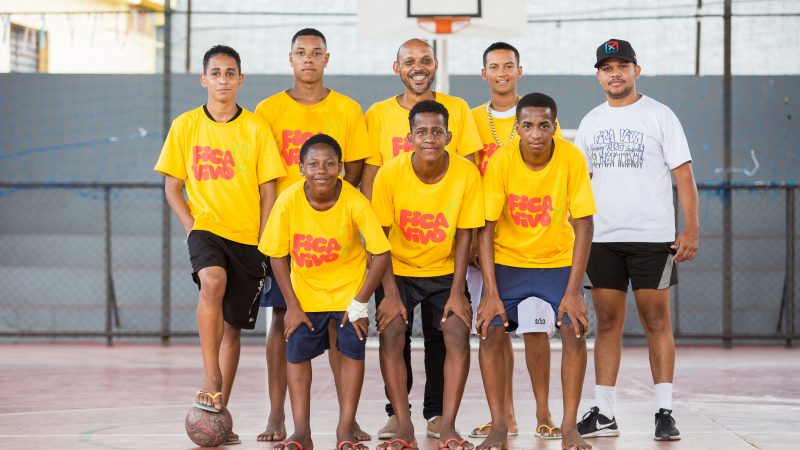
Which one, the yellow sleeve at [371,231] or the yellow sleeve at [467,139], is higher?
the yellow sleeve at [467,139]

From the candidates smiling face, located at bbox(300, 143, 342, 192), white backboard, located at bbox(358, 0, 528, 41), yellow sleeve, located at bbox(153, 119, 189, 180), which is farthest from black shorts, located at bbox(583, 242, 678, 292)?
white backboard, located at bbox(358, 0, 528, 41)

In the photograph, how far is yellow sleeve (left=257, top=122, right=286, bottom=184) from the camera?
5.69 meters

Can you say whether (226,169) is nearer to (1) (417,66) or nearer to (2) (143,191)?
(1) (417,66)

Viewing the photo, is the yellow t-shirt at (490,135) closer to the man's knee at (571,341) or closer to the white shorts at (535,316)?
the white shorts at (535,316)

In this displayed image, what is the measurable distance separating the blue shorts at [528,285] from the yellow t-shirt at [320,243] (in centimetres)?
68

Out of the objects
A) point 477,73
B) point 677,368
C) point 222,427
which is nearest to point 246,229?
point 222,427

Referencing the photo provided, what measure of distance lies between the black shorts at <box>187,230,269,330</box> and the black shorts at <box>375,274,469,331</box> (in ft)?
2.12

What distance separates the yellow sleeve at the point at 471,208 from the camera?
17.7 feet

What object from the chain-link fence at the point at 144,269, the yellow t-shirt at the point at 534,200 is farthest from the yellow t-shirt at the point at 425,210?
the chain-link fence at the point at 144,269

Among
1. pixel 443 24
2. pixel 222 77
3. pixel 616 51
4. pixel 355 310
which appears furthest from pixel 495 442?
pixel 443 24

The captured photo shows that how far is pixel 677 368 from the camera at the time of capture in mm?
9695

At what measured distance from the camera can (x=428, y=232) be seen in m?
5.45

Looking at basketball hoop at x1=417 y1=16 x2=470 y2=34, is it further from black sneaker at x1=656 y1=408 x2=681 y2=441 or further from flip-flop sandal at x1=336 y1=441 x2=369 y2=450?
flip-flop sandal at x1=336 y1=441 x2=369 y2=450

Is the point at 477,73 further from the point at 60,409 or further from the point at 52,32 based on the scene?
the point at 60,409
